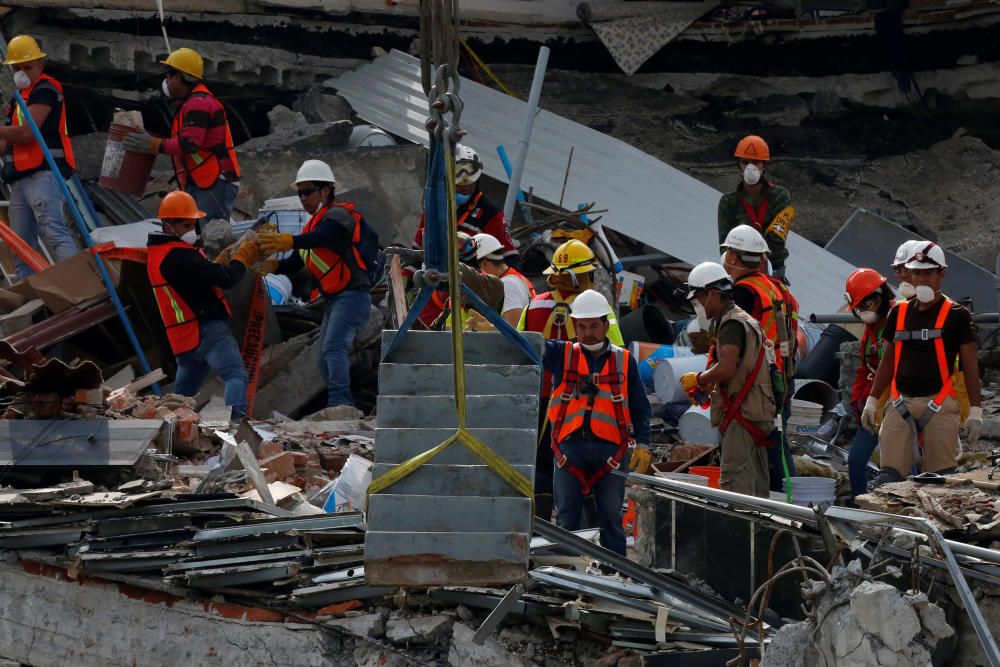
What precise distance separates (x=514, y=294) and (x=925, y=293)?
2.52m

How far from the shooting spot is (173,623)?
7.90 metres

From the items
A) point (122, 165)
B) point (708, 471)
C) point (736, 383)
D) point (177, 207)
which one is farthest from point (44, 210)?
point (736, 383)

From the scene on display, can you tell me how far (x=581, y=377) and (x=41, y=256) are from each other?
6788 millimetres

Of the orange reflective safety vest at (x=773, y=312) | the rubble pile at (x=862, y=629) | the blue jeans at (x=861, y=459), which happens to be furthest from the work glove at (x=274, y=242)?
the rubble pile at (x=862, y=629)

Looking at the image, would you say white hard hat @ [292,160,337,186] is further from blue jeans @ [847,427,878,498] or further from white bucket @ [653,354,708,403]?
blue jeans @ [847,427,878,498]

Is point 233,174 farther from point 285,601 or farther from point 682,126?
point 682,126

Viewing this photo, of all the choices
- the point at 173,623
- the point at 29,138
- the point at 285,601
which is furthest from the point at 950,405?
the point at 29,138

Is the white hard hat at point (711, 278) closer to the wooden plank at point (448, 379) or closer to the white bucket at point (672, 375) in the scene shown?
the wooden plank at point (448, 379)

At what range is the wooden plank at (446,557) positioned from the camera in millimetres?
5961

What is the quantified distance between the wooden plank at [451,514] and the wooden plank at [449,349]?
0.85 m

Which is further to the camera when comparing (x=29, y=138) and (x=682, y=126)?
(x=682, y=126)

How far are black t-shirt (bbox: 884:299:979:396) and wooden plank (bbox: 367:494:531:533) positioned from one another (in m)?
3.16

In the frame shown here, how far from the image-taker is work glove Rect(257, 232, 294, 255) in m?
11.2

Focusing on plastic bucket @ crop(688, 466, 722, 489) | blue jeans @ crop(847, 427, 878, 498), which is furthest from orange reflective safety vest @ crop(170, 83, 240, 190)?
blue jeans @ crop(847, 427, 878, 498)
